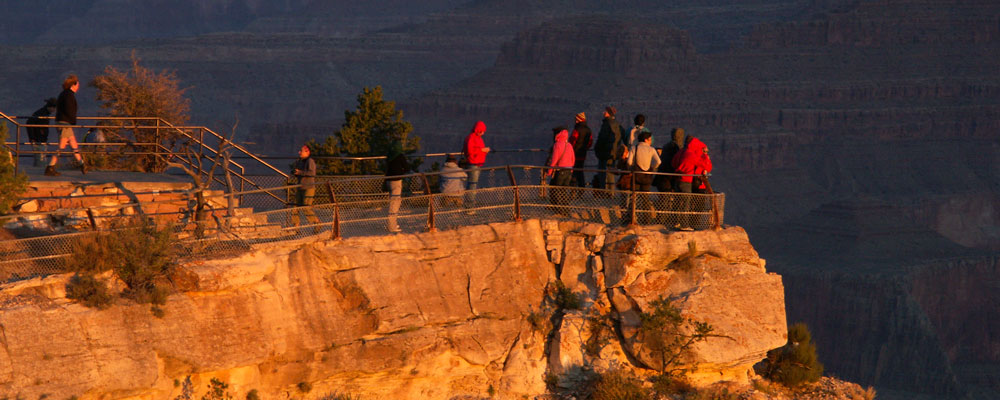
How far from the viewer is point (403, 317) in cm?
1977

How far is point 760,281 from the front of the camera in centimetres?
2125

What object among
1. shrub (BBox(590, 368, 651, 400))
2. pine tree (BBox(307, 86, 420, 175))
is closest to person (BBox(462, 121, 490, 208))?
shrub (BBox(590, 368, 651, 400))

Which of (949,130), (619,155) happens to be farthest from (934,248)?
(619,155)

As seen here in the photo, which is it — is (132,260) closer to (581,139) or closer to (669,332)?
(669,332)

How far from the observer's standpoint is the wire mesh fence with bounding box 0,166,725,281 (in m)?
18.5

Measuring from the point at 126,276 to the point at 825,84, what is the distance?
12609 cm

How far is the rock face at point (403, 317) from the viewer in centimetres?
1727

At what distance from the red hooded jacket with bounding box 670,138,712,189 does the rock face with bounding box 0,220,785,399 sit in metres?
1.02

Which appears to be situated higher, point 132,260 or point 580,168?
point 580,168

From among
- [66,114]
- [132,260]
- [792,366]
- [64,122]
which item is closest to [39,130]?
[64,122]

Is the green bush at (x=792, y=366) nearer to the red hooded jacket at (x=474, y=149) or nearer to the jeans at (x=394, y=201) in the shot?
the red hooded jacket at (x=474, y=149)

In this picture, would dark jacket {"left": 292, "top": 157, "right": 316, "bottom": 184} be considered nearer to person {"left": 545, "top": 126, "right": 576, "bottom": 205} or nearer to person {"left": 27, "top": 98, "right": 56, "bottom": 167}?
person {"left": 545, "top": 126, "right": 576, "bottom": 205}

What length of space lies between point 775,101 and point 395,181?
11761 cm

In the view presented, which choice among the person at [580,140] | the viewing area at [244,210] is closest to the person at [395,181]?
the viewing area at [244,210]
